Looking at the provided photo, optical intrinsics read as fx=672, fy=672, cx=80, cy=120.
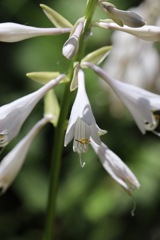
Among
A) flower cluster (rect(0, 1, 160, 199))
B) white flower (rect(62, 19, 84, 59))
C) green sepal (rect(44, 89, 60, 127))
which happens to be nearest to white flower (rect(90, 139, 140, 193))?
flower cluster (rect(0, 1, 160, 199))

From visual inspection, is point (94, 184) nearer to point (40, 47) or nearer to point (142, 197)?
point (142, 197)

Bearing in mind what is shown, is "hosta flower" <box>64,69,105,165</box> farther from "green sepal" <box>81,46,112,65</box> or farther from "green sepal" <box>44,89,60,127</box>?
"green sepal" <box>44,89,60,127</box>

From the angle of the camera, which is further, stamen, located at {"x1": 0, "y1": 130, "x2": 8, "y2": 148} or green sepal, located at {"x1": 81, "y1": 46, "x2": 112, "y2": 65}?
green sepal, located at {"x1": 81, "y1": 46, "x2": 112, "y2": 65}

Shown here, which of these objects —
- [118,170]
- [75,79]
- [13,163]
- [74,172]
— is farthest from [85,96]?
[74,172]

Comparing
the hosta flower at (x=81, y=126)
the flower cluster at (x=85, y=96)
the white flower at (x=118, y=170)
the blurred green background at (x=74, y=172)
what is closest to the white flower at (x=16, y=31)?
the flower cluster at (x=85, y=96)

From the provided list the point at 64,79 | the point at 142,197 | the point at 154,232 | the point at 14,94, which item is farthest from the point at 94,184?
the point at 64,79

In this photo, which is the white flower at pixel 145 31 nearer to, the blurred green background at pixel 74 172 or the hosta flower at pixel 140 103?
the hosta flower at pixel 140 103

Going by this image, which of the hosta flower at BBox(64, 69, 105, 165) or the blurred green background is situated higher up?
the hosta flower at BBox(64, 69, 105, 165)
